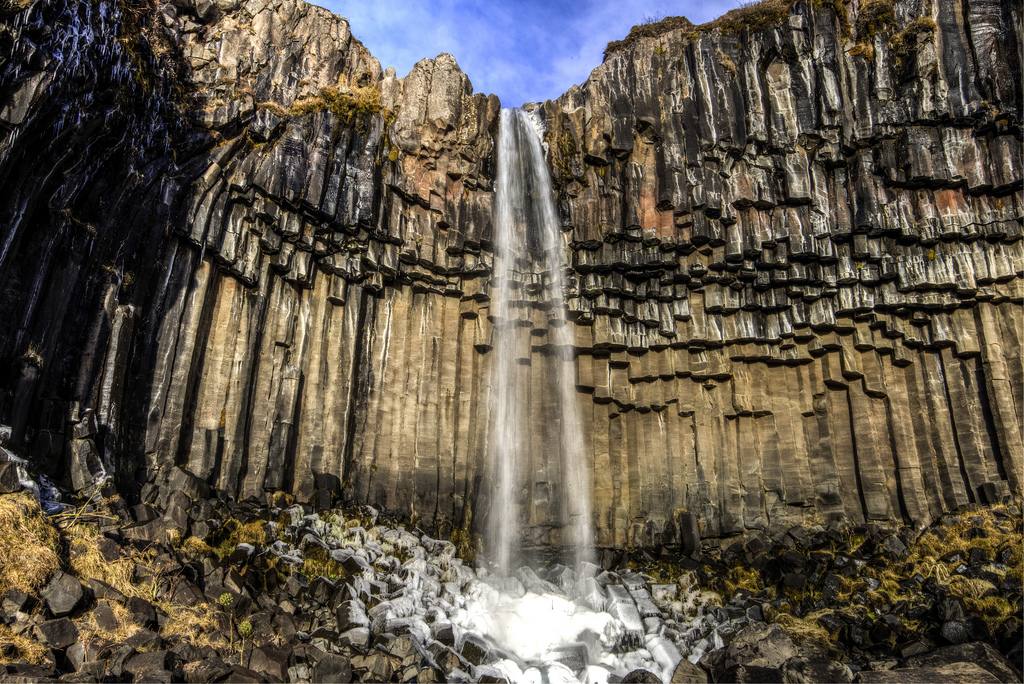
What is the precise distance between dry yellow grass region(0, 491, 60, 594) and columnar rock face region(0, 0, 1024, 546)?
127 inches

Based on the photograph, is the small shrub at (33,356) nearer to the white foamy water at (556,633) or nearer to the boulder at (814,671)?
the white foamy water at (556,633)

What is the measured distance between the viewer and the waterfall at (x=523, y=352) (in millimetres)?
15352

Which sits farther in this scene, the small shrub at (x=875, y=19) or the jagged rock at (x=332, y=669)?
the small shrub at (x=875, y=19)

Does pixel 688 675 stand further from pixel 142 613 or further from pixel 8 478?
pixel 8 478

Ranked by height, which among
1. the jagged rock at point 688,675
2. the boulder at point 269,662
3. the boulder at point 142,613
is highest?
the boulder at point 142,613

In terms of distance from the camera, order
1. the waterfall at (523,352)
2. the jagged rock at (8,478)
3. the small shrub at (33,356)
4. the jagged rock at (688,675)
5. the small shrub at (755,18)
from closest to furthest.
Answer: the jagged rock at (8,478)
the jagged rock at (688,675)
the small shrub at (33,356)
the waterfall at (523,352)
the small shrub at (755,18)

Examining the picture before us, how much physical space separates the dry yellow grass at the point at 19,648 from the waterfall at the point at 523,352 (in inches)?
339

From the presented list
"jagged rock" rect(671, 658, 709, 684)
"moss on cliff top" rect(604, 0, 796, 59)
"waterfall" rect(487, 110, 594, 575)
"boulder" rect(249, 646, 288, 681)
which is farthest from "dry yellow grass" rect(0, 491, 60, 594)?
"moss on cliff top" rect(604, 0, 796, 59)

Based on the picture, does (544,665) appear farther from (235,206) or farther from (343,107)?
(343,107)

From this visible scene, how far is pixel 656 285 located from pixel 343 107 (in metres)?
7.59

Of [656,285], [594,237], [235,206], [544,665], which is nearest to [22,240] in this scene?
[235,206]

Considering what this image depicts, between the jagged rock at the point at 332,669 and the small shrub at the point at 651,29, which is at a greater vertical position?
the small shrub at the point at 651,29

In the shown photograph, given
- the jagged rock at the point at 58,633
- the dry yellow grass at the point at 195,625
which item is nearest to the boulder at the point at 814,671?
the dry yellow grass at the point at 195,625

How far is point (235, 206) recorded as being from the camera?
45.4 feet
